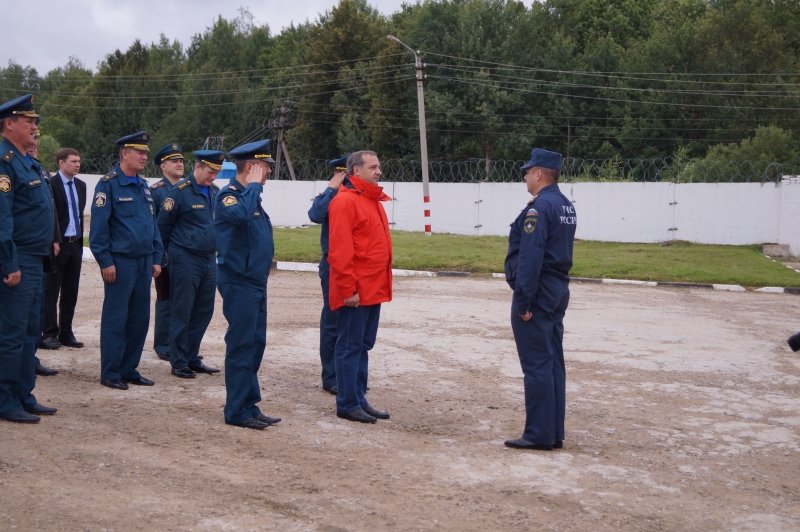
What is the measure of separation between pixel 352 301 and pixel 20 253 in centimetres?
237

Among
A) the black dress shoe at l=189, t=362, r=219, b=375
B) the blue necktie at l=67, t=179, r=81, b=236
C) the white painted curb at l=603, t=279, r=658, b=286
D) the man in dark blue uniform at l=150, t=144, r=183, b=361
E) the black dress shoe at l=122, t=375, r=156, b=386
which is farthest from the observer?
the white painted curb at l=603, t=279, r=658, b=286

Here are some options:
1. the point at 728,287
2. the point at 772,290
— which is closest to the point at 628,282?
the point at 728,287

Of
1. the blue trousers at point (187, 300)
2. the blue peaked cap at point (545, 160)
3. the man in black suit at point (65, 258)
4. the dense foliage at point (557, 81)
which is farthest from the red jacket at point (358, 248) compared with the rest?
the dense foliage at point (557, 81)

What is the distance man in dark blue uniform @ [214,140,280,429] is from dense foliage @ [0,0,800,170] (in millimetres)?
35193

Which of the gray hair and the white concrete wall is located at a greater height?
the gray hair

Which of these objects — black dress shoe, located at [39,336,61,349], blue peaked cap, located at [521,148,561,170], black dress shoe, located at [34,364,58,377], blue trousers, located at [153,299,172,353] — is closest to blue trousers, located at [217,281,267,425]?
blue peaked cap, located at [521,148,561,170]

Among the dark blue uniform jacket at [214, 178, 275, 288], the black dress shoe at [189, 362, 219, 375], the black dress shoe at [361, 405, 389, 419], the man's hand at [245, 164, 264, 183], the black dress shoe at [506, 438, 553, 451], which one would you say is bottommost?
the black dress shoe at [506, 438, 553, 451]

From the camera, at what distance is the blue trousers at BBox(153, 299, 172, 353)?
817 centimetres

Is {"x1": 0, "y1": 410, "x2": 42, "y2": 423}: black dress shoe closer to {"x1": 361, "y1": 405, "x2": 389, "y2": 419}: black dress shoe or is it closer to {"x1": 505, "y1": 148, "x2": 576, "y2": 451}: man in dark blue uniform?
{"x1": 361, "y1": 405, "x2": 389, "y2": 419}: black dress shoe

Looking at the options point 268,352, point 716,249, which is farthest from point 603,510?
point 716,249

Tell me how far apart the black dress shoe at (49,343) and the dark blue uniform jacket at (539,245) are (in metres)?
5.18

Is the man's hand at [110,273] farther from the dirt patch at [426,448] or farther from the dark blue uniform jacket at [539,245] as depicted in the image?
the dark blue uniform jacket at [539,245]

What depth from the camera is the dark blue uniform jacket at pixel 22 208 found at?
5.46 m

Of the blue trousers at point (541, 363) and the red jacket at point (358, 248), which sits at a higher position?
the red jacket at point (358, 248)
